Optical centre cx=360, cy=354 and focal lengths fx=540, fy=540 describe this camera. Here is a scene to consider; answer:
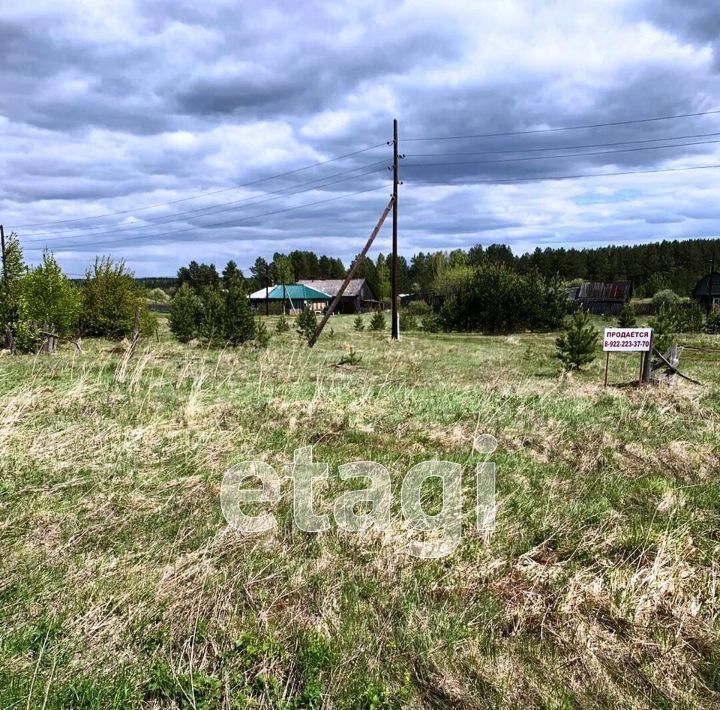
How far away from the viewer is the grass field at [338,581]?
2783 mm

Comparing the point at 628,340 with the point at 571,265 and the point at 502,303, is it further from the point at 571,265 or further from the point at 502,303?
the point at 571,265

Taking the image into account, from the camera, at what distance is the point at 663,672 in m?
2.98

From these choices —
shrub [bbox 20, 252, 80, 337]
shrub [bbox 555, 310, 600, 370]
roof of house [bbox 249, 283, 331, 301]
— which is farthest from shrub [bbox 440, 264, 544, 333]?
roof of house [bbox 249, 283, 331, 301]

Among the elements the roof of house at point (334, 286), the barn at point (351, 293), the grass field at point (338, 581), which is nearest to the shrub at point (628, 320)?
the grass field at point (338, 581)

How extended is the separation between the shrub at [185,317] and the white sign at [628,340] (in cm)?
2035

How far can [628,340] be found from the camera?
11555 millimetres

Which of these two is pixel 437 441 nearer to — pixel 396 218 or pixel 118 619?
pixel 118 619

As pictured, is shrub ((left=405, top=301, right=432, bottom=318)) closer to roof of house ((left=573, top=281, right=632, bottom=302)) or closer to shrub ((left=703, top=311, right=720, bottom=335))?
roof of house ((left=573, top=281, right=632, bottom=302))

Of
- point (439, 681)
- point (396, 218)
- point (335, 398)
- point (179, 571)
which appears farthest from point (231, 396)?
point (396, 218)

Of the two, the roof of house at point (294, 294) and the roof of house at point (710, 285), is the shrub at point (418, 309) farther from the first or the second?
the roof of house at point (710, 285)

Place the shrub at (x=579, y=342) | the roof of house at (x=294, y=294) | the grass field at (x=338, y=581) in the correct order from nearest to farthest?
the grass field at (x=338, y=581) → the shrub at (x=579, y=342) → the roof of house at (x=294, y=294)

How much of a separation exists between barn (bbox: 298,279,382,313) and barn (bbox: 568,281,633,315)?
3049cm

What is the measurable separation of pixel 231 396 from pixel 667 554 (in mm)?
5990

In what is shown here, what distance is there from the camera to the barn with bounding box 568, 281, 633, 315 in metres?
70.6
